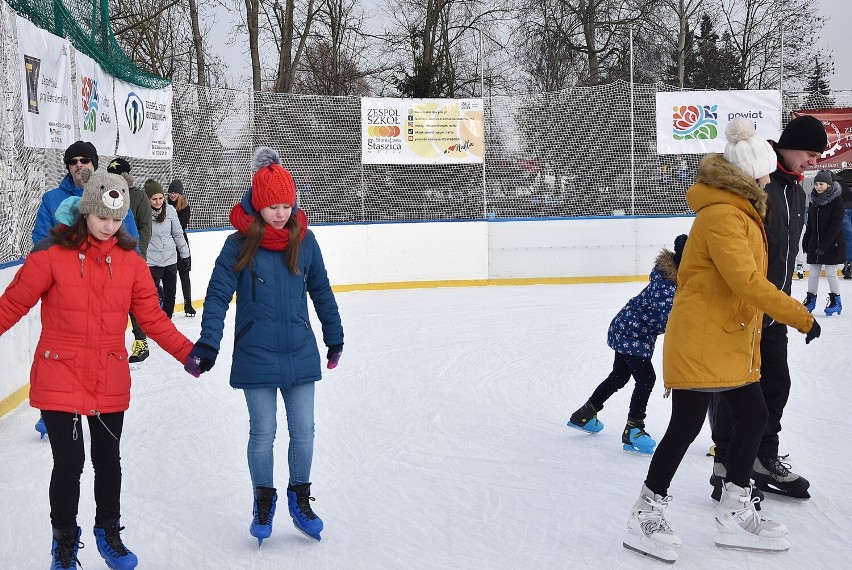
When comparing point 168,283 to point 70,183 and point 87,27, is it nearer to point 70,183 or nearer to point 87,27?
point 87,27

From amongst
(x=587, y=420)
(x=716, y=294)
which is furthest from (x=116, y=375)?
(x=587, y=420)

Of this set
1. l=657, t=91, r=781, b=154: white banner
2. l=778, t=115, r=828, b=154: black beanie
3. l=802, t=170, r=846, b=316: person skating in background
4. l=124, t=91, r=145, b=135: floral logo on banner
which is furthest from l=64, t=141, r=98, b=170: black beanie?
l=657, t=91, r=781, b=154: white banner

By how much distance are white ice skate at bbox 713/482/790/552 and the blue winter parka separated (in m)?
1.44

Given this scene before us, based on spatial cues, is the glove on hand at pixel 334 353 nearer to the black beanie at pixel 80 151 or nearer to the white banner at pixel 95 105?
the black beanie at pixel 80 151

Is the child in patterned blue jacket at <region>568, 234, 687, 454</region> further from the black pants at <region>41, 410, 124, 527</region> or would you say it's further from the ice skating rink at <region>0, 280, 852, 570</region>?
the black pants at <region>41, 410, 124, 527</region>

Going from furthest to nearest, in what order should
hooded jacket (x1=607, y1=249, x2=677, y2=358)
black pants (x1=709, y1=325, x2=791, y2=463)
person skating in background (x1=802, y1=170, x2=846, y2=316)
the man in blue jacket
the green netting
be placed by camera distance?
person skating in background (x1=802, y1=170, x2=846, y2=316) < the green netting < the man in blue jacket < hooded jacket (x1=607, y1=249, x2=677, y2=358) < black pants (x1=709, y1=325, x2=791, y2=463)

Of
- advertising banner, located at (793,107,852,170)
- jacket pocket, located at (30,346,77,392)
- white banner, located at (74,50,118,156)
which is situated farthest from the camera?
advertising banner, located at (793,107,852,170)

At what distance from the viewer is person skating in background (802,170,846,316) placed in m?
8.76

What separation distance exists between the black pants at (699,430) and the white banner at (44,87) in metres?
4.45

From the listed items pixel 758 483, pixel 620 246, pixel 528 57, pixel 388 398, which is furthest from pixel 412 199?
pixel 528 57

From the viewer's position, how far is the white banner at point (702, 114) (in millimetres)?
13508

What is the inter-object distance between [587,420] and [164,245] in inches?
162

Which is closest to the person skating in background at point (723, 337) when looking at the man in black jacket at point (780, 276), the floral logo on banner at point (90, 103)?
the man in black jacket at point (780, 276)

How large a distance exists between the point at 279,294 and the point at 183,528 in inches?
37.4
